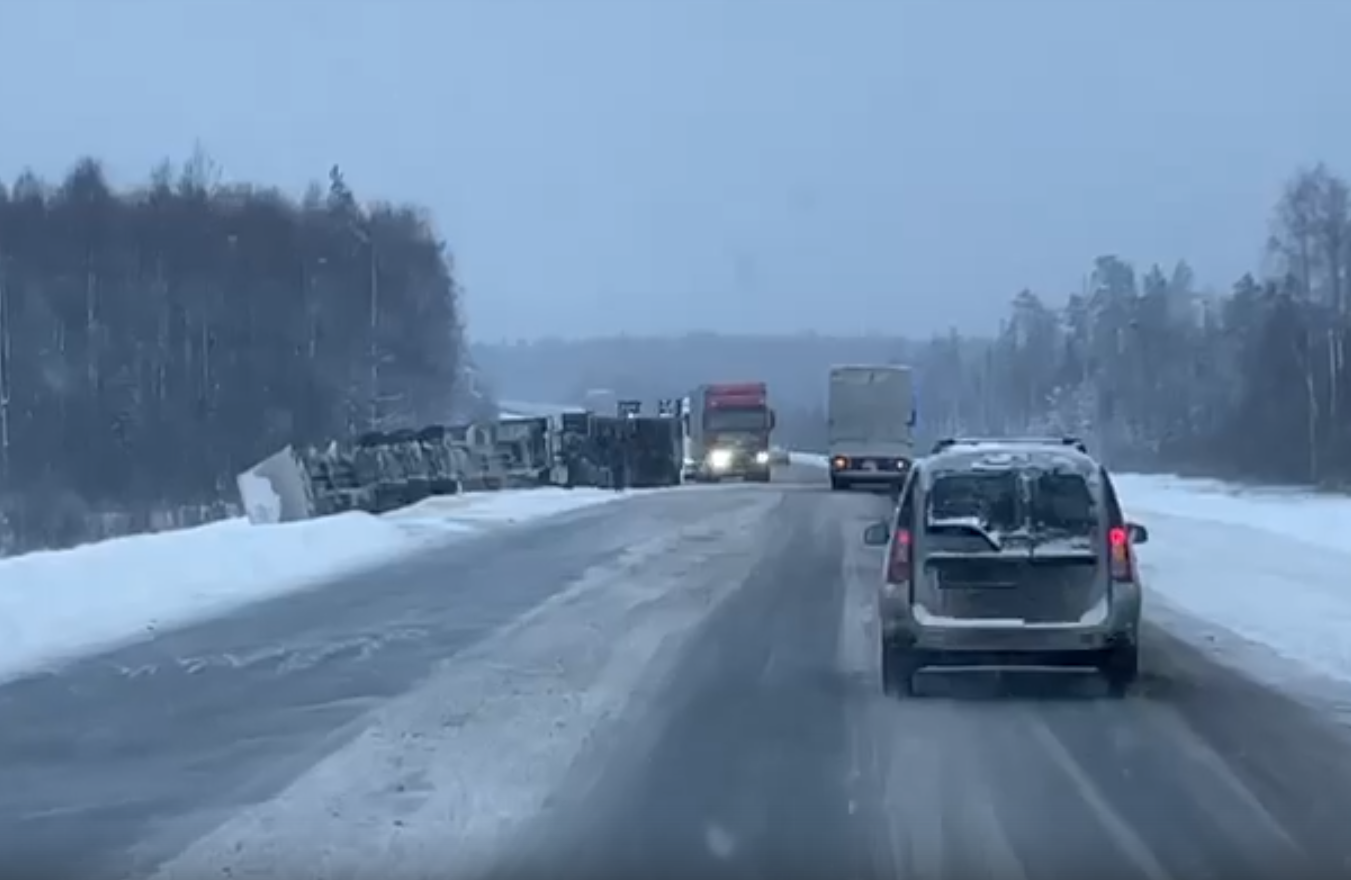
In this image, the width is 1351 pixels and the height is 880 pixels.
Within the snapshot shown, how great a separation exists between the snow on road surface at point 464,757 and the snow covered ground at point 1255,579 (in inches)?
185

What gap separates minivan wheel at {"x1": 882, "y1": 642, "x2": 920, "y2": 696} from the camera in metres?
14.6

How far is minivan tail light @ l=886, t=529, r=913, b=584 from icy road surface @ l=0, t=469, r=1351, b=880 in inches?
32.6

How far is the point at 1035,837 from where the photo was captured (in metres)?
9.73

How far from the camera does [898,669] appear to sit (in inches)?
577

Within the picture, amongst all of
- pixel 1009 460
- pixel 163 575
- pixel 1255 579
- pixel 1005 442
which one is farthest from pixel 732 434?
pixel 1009 460

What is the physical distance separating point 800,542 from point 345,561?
7.53 meters

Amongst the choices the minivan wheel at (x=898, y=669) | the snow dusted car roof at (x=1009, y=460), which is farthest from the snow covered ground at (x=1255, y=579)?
the minivan wheel at (x=898, y=669)

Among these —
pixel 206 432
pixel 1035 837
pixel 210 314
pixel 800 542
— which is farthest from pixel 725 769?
pixel 210 314

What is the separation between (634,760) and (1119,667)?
160 inches

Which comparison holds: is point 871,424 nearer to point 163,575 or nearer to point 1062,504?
point 163,575

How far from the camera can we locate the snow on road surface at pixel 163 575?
19.3 m

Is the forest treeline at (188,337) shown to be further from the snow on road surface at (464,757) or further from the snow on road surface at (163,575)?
the snow on road surface at (464,757)

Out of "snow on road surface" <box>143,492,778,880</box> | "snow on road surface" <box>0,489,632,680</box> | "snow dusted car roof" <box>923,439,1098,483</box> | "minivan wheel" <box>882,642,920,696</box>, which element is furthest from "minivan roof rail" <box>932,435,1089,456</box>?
"snow on road surface" <box>0,489,632,680</box>

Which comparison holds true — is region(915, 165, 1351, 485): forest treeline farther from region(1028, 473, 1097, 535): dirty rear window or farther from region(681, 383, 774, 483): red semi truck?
region(1028, 473, 1097, 535): dirty rear window
